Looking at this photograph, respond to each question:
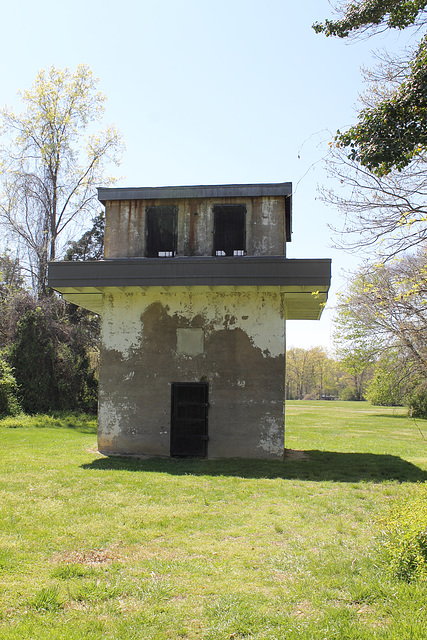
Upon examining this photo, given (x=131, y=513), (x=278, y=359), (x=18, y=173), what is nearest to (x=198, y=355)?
(x=278, y=359)

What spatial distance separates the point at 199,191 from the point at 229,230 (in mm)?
1419

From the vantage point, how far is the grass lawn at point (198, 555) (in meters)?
4.34

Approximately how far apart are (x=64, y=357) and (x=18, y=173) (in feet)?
36.9

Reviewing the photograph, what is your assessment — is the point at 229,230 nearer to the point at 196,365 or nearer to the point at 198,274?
the point at 198,274

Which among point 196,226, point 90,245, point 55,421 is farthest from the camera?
point 90,245

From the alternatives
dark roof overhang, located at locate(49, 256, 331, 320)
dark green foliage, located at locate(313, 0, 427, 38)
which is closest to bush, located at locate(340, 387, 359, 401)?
dark roof overhang, located at locate(49, 256, 331, 320)

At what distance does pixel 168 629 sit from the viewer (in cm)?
427

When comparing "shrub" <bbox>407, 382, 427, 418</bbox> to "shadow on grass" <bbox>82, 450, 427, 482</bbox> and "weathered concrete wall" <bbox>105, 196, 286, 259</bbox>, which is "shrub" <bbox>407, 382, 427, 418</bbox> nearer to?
"shadow on grass" <bbox>82, 450, 427, 482</bbox>

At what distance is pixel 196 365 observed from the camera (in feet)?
45.2

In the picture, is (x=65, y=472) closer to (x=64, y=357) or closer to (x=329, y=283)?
(x=329, y=283)

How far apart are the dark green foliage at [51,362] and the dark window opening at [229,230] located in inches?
536

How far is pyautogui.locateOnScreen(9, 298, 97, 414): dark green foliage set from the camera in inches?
950

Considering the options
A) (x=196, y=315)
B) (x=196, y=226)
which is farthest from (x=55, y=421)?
(x=196, y=226)

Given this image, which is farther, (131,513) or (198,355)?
(198,355)
